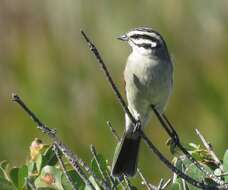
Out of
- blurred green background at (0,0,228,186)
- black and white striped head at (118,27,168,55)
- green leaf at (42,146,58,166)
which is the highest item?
black and white striped head at (118,27,168,55)

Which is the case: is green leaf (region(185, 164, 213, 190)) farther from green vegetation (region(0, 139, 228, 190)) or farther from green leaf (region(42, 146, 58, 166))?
green leaf (region(42, 146, 58, 166))

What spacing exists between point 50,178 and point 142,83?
3.58 feet

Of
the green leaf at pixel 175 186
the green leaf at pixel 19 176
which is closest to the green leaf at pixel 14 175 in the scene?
the green leaf at pixel 19 176

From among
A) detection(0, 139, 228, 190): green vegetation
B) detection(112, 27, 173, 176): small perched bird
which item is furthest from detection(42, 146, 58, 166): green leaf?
detection(112, 27, 173, 176): small perched bird

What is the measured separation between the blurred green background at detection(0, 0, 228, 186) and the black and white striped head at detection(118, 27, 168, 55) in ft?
7.00

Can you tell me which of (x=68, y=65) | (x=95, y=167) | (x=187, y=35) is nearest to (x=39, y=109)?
(x=68, y=65)

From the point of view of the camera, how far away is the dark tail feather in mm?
3838

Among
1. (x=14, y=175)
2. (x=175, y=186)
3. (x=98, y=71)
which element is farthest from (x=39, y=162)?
(x=98, y=71)

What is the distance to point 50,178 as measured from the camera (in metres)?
3.09

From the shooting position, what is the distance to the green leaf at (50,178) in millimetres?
3088

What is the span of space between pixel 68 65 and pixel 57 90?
0.35 meters

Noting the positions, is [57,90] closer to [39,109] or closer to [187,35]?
[39,109]

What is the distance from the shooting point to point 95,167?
313 centimetres

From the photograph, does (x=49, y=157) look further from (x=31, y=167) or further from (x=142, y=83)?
(x=142, y=83)
